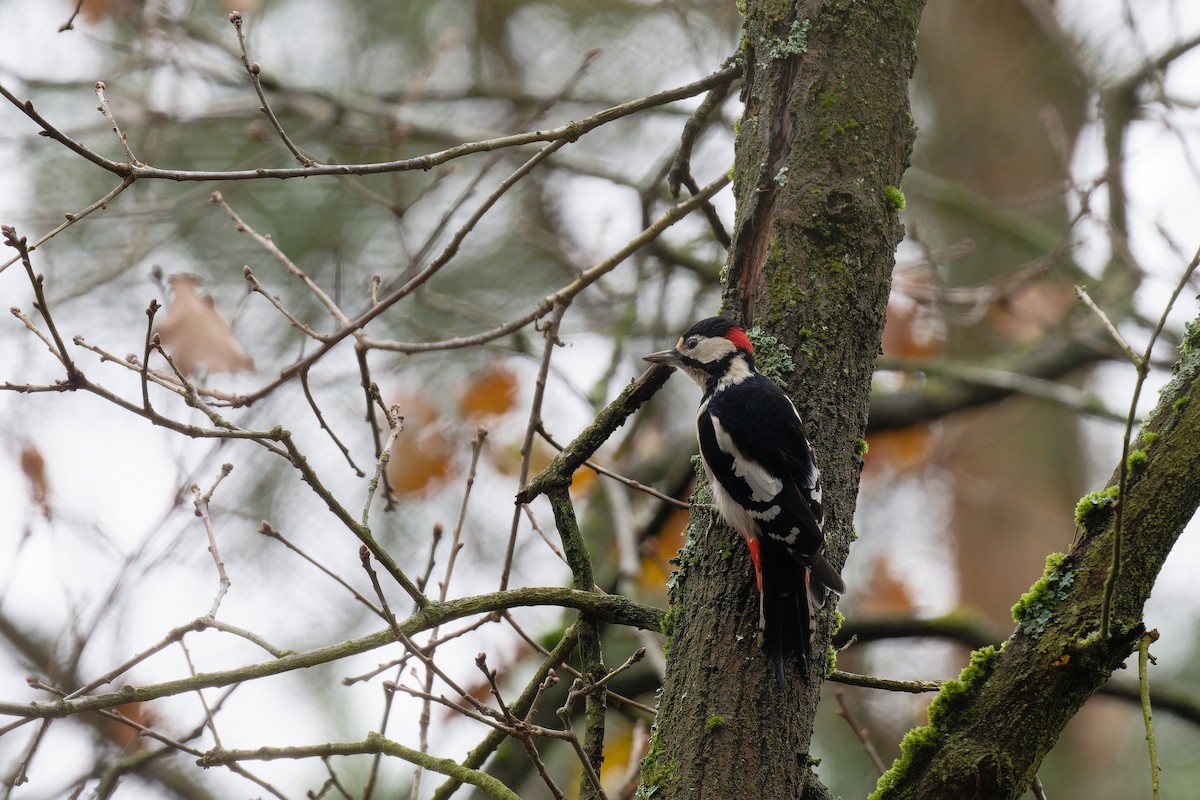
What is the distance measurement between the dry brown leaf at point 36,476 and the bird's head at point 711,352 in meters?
2.23

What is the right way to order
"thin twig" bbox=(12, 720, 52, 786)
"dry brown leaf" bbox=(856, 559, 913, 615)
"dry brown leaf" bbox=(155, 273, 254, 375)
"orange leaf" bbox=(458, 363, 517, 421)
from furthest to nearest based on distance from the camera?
"dry brown leaf" bbox=(856, 559, 913, 615) → "orange leaf" bbox=(458, 363, 517, 421) → "dry brown leaf" bbox=(155, 273, 254, 375) → "thin twig" bbox=(12, 720, 52, 786)

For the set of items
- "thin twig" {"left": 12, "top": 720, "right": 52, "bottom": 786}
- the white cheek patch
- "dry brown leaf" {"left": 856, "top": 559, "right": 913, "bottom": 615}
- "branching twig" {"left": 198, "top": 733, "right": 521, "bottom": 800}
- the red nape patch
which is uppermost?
"dry brown leaf" {"left": 856, "top": 559, "right": 913, "bottom": 615}

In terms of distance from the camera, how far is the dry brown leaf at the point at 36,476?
12.0 feet

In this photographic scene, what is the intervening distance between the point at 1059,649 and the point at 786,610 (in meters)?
0.49

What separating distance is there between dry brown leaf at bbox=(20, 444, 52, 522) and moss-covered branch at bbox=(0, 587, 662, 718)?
1.84m

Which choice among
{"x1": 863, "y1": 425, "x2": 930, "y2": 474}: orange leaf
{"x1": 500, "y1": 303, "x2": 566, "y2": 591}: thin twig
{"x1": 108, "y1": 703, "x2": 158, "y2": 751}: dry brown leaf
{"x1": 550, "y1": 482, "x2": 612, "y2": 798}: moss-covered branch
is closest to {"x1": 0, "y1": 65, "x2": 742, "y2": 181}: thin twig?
{"x1": 500, "y1": 303, "x2": 566, "y2": 591}: thin twig

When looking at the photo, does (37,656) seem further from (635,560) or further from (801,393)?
(801,393)

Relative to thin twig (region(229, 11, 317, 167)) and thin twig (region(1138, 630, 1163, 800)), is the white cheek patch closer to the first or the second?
thin twig (region(1138, 630, 1163, 800))

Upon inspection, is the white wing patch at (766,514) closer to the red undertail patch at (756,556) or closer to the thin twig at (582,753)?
the red undertail patch at (756,556)

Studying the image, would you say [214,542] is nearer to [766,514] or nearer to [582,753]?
[582,753]

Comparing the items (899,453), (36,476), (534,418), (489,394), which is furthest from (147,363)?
(899,453)

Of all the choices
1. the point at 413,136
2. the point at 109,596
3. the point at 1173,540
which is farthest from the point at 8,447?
the point at 1173,540

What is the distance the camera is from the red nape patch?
94.4 inches

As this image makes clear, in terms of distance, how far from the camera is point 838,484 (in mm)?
2229
